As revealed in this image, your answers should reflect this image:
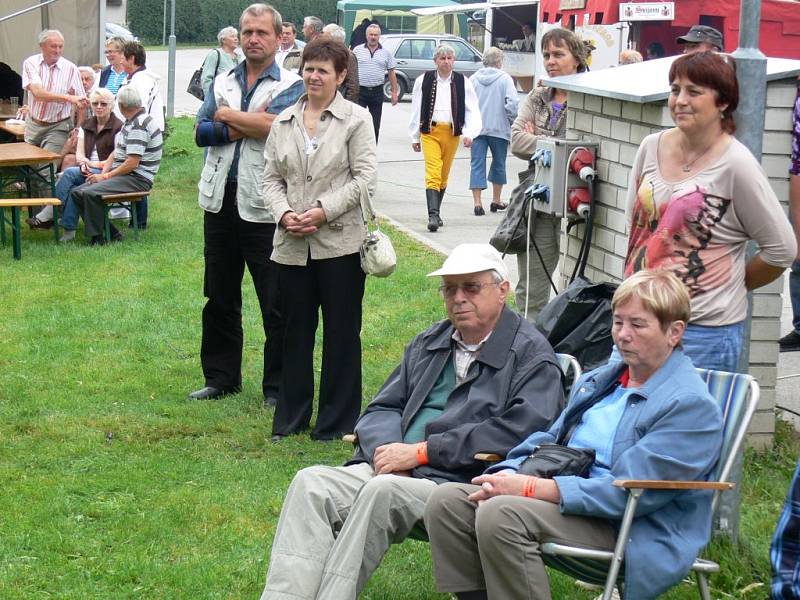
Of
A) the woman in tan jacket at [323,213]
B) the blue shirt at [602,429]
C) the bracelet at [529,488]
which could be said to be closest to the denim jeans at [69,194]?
the woman in tan jacket at [323,213]

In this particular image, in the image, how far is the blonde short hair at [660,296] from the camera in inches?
150

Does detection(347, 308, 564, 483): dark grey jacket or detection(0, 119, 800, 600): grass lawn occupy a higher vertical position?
detection(347, 308, 564, 483): dark grey jacket

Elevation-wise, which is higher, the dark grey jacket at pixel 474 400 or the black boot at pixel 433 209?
the dark grey jacket at pixel 474 400

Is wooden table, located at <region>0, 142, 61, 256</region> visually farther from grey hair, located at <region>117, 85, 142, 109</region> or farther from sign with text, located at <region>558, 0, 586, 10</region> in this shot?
sign with text, located at <region>558, 0, 586, 10</region>

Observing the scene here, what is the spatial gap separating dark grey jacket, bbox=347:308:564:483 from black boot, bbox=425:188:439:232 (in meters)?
8.66

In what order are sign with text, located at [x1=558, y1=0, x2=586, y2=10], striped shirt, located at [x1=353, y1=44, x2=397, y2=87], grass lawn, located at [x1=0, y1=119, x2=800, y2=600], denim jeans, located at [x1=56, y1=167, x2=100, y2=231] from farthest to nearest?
sign with text, located at [x1=558, y1=0, x2=586, y2=10] < striped shirt, located at [x1=353, y1=44, x2=397, y2=87] < denim jeans, located at [x1=56, y1=167, x2=100, y2=231] < grass lawn, located at [x1=0, y1=119, x2=800, y2=600]

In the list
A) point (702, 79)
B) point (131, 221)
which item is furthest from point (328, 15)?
point (702, 79)

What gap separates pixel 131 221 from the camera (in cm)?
1332

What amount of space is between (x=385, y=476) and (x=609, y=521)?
0.79 metres

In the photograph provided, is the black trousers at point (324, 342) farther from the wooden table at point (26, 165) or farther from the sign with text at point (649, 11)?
the sign with text at point (649, 11)

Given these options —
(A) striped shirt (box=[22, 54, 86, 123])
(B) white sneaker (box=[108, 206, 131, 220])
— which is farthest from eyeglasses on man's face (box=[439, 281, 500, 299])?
(A) striped shirt (box=[22, 54, 86, 123])

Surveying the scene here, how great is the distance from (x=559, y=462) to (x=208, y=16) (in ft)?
170

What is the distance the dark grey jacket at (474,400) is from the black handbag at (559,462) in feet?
0.94

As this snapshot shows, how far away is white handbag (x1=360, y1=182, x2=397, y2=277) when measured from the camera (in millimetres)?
6232
